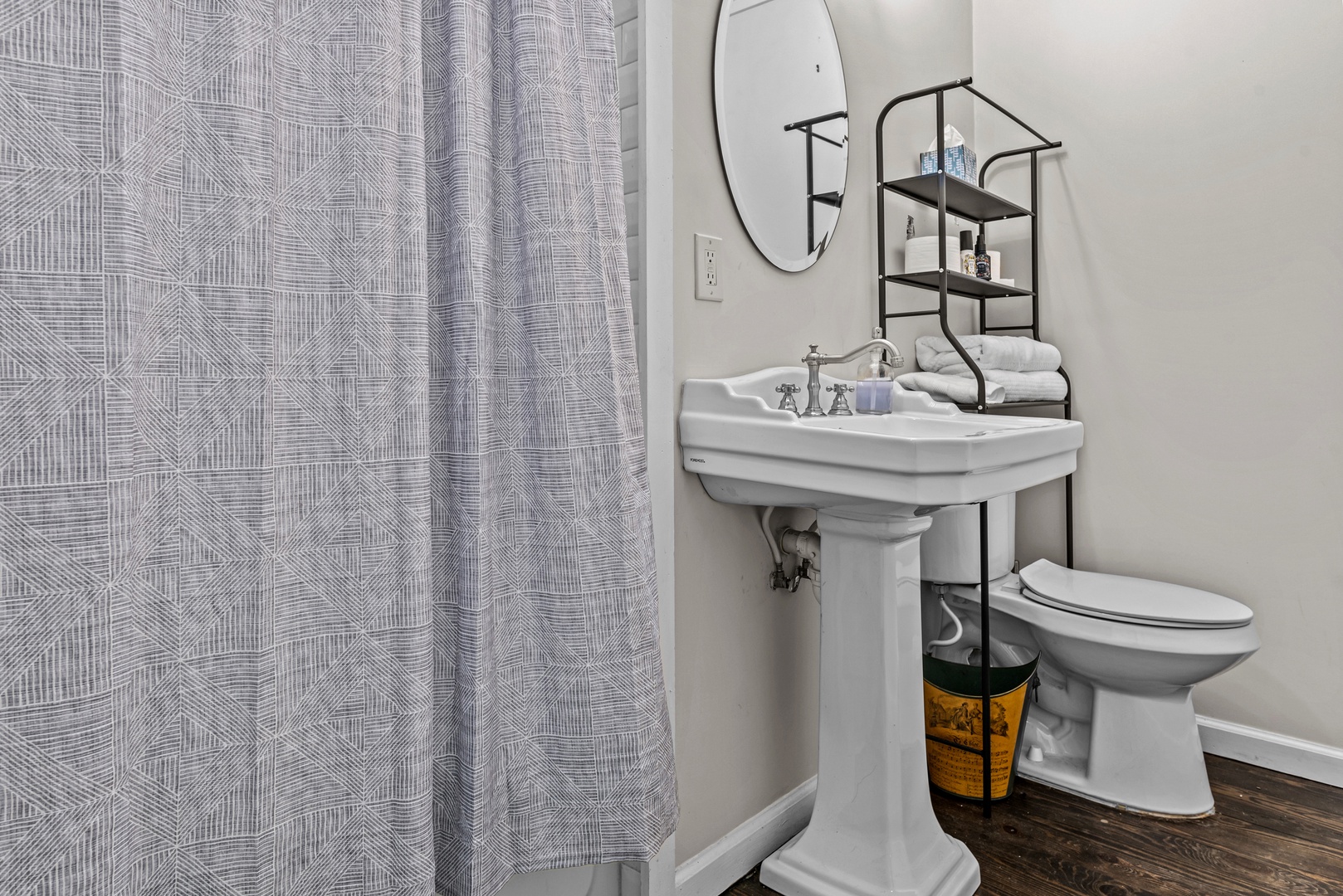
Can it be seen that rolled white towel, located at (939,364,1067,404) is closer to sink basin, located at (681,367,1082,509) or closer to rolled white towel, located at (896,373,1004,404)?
rolled white towel, located at (896,373,1004,404)

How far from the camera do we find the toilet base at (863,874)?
1256mm

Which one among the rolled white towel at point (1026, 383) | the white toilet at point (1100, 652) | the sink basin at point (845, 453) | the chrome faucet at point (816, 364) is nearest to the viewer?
the sink basin at point (845, 453)

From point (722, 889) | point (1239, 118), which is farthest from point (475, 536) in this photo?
point (1239, 118)

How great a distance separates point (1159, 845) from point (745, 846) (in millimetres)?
844

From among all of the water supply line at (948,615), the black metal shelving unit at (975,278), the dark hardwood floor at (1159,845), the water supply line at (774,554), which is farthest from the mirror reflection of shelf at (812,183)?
the dark hardwood floor at (1159,845)

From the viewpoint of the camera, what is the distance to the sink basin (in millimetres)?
1053

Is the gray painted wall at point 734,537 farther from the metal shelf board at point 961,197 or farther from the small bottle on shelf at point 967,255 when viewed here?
the small bottle on shelf at point 967,255

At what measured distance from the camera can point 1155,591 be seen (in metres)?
1.76

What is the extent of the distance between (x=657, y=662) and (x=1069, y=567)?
1595mm

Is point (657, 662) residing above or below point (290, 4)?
below

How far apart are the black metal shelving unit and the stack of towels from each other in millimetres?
31

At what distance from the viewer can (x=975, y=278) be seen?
1844 millimetres

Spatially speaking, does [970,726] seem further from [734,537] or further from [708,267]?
[708,267]

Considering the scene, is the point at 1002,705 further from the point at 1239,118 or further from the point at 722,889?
the point at 1239,118
